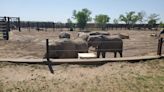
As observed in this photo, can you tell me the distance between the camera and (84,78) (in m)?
6.67

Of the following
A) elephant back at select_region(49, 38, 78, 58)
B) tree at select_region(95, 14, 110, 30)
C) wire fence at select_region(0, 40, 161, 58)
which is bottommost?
wire fence at select_region(0, 40, 161, 58)

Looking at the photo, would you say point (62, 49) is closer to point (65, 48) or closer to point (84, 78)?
point (65, 48)

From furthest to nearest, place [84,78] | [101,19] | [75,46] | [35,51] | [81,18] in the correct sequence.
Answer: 1. [101,19]
2. [81,18]
3. [35,51]
4. [75,46]
5. [84,78]

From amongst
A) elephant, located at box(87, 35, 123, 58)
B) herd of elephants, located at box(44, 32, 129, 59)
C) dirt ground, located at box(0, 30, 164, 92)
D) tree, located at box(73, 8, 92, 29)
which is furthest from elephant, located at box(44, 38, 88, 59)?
tree, located at box(73, 8, 92, 29)

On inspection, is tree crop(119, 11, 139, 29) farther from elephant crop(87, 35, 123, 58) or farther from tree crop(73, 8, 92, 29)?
elephant crop(87, 35, 123, 58)

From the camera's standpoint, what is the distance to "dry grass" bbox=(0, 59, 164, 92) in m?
5.98

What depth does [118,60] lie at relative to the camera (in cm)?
833

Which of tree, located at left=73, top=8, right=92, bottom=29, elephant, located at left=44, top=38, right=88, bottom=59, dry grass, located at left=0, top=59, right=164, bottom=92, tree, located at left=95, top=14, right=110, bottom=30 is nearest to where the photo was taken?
dry grass, located at left=0, top=59, right=164, bottom=92

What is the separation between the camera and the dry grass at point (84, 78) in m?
5.98

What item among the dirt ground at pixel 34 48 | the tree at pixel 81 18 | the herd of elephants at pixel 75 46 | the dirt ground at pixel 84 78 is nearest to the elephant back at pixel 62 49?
the herd of elephants at pixel 75 46

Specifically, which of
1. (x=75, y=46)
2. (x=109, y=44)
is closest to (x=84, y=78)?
(x=75, y=46)

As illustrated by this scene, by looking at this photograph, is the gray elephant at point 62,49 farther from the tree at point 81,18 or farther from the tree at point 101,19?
the tree at point 101,19

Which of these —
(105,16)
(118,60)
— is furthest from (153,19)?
(118,60)

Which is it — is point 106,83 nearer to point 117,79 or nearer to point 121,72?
point 117,79
